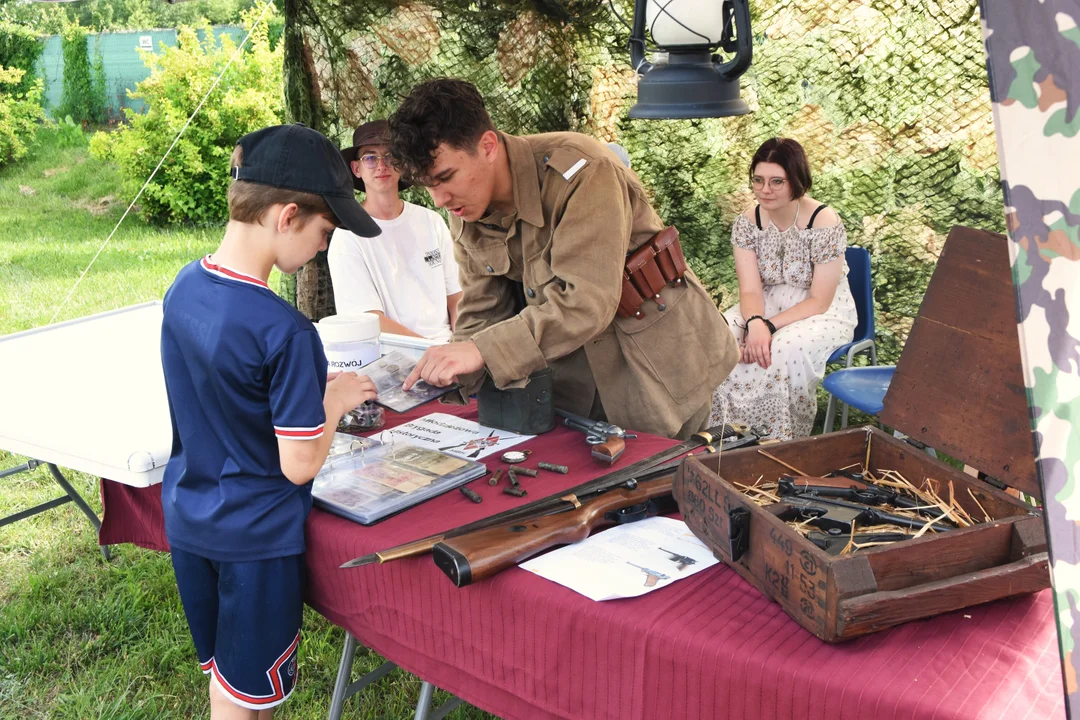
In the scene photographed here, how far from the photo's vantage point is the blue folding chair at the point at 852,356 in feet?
12.7

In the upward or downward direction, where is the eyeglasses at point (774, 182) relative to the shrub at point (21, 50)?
downward

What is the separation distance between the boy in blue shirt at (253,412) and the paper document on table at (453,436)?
424mm

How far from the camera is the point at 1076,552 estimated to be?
947mm

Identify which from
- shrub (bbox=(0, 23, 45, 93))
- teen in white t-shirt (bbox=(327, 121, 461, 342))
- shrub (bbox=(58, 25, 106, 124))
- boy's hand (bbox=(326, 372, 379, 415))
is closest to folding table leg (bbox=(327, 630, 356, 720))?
boy's hand (bbox=(326, 372, 379, 415))

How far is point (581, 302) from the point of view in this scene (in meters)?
2.26

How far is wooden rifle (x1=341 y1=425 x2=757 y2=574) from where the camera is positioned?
1.71 m

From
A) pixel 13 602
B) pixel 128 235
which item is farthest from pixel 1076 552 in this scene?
pixel 128 235

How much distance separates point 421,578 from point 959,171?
168 inches

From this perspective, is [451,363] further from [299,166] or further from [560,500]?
[299,166]

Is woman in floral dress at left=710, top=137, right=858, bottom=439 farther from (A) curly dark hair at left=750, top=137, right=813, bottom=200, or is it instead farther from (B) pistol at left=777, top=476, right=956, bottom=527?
(B) pistol at left=777, top=476, right=956, bottom=527

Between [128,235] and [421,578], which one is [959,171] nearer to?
[421,578]

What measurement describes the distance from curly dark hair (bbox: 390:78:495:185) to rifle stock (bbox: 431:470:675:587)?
96 cm

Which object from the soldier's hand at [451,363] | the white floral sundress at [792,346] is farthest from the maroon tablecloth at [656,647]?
the white floral sundress at [792,346]

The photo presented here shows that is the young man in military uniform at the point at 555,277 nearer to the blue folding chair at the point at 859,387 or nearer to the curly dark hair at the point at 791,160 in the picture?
the blue folding chair at the point at 859,387
